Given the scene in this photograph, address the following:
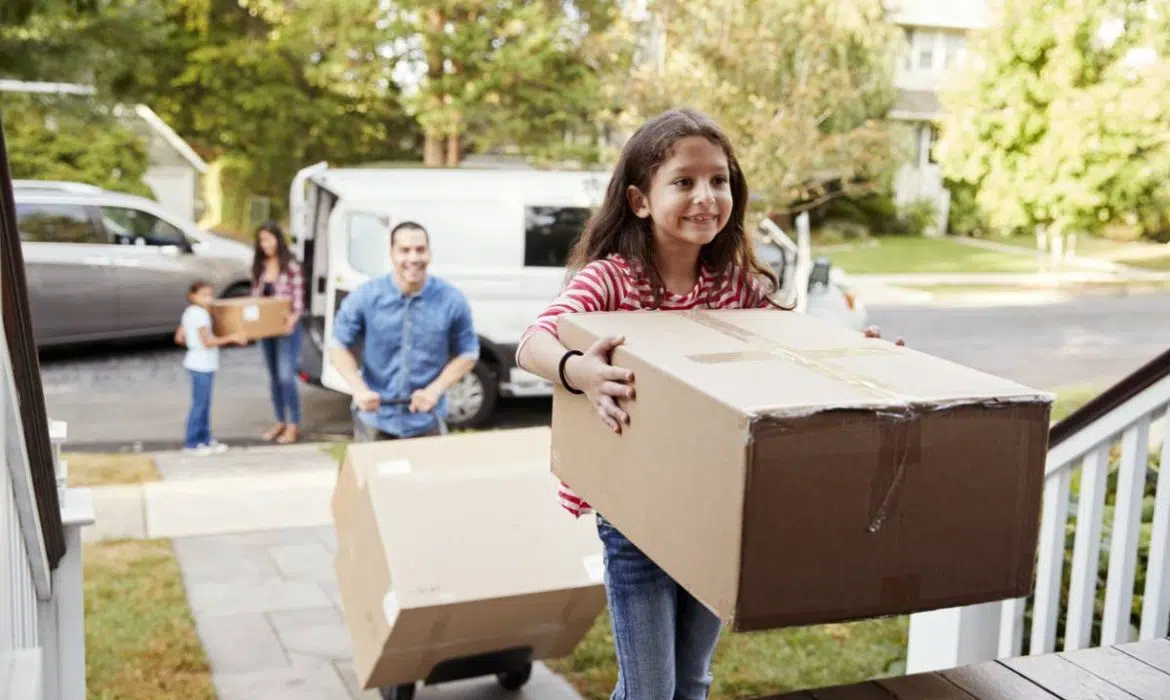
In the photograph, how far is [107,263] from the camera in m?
11.4

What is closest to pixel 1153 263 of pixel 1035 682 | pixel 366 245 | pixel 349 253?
pixel 366 245

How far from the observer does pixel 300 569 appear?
18.2 ft

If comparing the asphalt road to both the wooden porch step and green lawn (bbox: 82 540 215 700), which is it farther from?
the wooden porch step

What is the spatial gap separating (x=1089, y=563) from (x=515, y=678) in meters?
1.84

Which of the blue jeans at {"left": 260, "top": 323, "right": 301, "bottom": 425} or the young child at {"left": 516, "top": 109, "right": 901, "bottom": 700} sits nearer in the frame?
the young child at {"left": 516, "top": 109, "right": 901, "bottom": 700}

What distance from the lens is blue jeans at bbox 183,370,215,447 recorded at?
809 cm

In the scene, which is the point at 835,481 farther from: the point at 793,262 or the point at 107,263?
the point at 107,263

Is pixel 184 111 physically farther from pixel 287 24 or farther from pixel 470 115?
pixel 470 115

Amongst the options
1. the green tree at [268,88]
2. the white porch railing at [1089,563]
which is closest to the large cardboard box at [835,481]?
the white porch railing at [1089,563]

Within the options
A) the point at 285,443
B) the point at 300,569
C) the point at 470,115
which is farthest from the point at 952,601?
the point at 470,115

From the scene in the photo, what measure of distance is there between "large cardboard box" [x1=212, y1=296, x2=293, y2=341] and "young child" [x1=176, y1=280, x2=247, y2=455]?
6 cm

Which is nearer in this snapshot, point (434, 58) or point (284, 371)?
point (284, 371)

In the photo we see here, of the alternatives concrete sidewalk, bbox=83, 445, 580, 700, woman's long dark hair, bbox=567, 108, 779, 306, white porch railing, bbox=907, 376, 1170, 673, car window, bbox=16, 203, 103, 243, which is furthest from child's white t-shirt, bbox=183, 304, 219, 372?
woman's long dark hair, bbox=567, 108, 779, 306

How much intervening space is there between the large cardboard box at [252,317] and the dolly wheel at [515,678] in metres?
4.64
